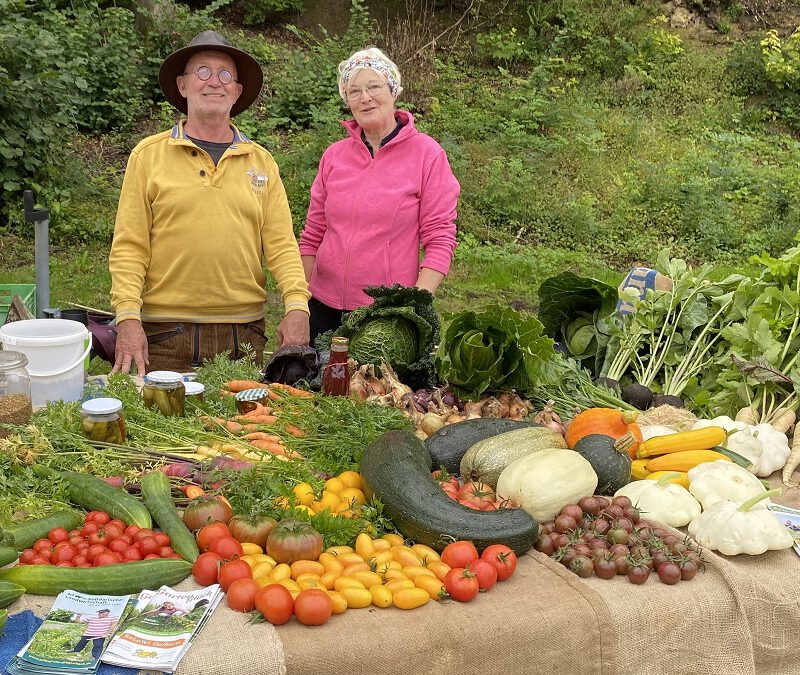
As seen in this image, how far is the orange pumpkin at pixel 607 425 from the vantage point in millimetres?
3391

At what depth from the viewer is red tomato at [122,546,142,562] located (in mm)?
2445

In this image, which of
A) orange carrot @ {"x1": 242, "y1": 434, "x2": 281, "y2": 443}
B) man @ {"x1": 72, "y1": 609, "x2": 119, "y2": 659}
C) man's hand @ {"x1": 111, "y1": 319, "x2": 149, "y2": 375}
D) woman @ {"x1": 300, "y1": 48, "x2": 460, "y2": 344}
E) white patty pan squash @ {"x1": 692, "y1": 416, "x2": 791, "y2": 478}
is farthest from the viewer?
woman @ {"x1": 300, "y1": 48, "x2": 460, "y2": 344}

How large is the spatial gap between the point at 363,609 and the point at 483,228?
8.55 m

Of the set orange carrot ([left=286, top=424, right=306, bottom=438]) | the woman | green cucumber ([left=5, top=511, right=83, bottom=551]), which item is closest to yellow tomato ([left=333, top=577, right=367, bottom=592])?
green cucumber ([left=5, top=511, right=83, bottom=551])

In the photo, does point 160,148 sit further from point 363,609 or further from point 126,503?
point 363,609

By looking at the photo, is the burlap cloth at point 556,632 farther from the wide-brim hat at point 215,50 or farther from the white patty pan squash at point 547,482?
the wide-brim hat at point 215,50

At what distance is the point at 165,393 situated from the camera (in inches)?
133

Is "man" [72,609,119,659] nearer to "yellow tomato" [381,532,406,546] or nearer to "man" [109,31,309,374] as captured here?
"yellow tomato" [381,532,406,546]

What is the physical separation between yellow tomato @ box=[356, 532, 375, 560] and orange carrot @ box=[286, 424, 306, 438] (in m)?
0.74

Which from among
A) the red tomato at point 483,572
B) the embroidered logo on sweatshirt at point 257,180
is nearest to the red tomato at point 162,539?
the red tomato at point 483,572

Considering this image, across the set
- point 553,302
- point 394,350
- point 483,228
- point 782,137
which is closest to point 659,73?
point 782,137

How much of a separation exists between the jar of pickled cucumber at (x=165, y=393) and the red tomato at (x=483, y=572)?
57.0 inches

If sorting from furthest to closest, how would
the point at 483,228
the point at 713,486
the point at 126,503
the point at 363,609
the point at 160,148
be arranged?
the point at 483,228 < the point at 160,148 < the point at 713,486 < the point at 126,503 < the point at 363,609

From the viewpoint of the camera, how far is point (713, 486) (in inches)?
121
